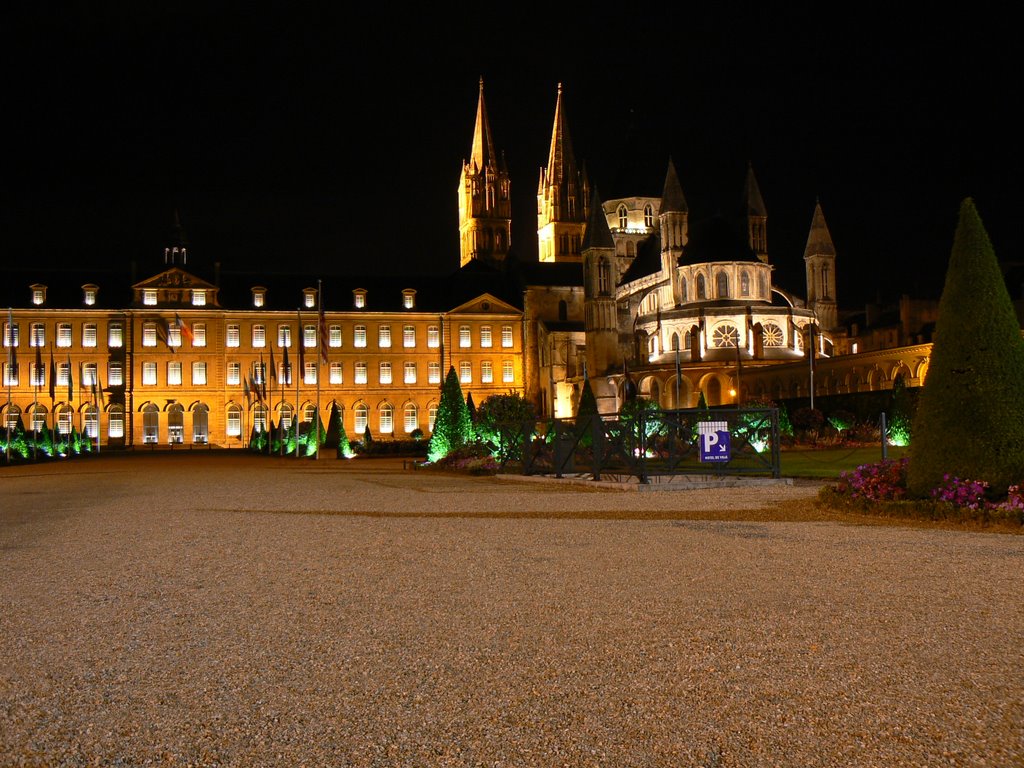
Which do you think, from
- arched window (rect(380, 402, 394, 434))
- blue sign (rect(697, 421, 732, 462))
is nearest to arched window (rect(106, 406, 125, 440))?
arched window (rect(380, 402, 394, 434))

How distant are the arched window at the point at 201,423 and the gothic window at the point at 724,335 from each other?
122ft

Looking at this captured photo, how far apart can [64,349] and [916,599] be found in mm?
80029

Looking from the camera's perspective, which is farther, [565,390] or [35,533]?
[565,390]

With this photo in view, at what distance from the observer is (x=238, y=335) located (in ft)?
273

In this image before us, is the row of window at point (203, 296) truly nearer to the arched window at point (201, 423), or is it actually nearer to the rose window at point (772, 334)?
the arched window at point (201, 423)

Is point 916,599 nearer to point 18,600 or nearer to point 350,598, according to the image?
point 350,598

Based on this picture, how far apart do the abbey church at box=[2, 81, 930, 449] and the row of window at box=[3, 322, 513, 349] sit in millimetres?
109

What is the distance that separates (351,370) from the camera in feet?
280

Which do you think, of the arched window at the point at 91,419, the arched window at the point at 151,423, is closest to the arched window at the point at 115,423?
the arched window at the point at 91,419

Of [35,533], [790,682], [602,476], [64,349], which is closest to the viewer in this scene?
[790,682]

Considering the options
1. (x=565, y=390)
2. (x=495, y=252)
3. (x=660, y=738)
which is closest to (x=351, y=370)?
(x=565, y=390)

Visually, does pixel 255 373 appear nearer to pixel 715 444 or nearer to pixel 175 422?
pixel 175 422

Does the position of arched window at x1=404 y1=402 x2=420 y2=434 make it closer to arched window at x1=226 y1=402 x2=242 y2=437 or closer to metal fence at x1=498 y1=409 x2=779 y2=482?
arched window at x1=226 y1=402 x2=242 y2=437

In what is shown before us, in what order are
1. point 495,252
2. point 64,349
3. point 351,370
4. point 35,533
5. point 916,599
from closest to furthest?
point 916,599 < point 35,533 < point 64,349 < point 351,370 < point 495,252
